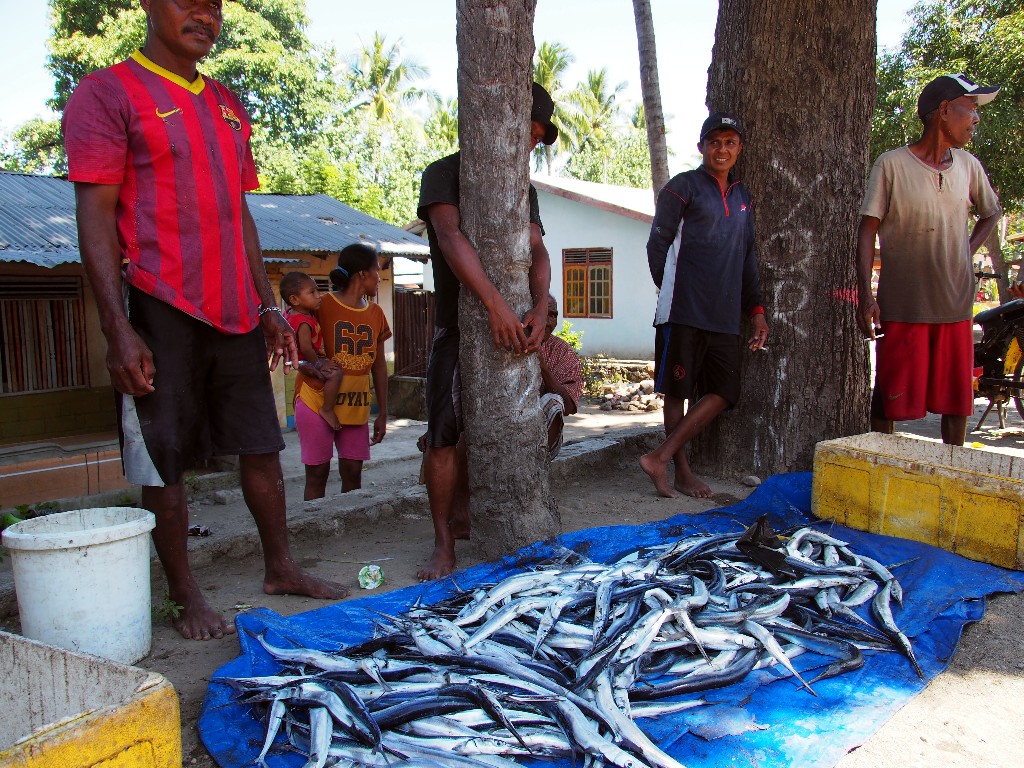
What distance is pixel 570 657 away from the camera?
9.02ft

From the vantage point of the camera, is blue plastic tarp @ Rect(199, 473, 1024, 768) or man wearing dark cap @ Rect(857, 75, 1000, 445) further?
man wearing dark cap @ Rect(857, 75, 1000, 445)

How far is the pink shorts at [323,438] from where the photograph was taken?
5406 mm

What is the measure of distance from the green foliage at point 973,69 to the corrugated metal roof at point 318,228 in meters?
8.49

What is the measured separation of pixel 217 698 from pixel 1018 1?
1754 centimetres

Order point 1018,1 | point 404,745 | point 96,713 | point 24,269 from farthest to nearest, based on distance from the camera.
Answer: point 1018,1, point 24,269, point 404,745, point 96,713

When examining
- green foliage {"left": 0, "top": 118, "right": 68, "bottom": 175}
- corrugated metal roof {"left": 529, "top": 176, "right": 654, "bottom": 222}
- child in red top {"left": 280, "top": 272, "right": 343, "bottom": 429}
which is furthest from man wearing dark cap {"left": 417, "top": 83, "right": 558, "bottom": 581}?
green foliage {"left": 0, "top": 118, "right": 68, "bottom": 175}

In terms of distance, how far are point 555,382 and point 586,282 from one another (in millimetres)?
15617

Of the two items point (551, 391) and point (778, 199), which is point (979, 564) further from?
point (778, 199)

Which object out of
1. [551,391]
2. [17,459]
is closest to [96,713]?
[551,391]

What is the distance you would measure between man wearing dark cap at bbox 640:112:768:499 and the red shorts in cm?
88

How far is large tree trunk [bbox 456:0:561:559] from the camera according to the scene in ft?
11.8

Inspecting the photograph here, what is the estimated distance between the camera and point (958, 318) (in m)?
5.09

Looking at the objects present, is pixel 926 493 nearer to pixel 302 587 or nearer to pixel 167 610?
pixel 302 587

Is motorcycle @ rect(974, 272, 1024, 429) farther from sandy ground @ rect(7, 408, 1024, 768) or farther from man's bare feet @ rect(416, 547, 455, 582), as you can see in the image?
man's bare feet @ rect(416, 547, 455, 582)
